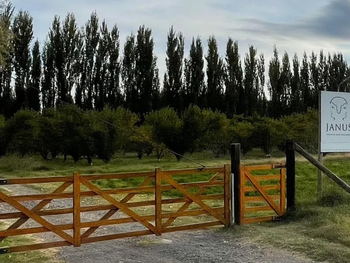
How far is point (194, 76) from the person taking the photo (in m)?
57.3

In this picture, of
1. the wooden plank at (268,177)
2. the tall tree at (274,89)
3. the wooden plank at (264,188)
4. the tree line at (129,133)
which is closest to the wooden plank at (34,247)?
the wooden plank at (264,188)

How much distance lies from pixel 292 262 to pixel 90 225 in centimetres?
320

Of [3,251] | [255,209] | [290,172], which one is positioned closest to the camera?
[3,251]

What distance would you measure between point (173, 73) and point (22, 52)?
57.8ft

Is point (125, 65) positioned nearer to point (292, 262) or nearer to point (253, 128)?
point (253, 128)

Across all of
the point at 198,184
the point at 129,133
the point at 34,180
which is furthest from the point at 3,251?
the point at 129,133

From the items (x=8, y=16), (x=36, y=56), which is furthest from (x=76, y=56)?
(x=8, y=16)

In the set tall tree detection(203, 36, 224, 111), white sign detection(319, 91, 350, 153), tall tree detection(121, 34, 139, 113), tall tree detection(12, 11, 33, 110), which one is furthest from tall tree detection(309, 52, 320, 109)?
white sign detection(319, 91, 350, 153)

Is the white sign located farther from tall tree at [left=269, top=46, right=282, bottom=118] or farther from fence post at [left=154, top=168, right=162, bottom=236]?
tall tree at [left=269, top=46, right=282, bottom=118]

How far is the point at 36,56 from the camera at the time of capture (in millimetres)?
50562

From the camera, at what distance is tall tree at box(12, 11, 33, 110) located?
46844 millimetres

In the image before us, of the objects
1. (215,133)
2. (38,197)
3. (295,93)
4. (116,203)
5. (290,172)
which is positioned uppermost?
(295,93)

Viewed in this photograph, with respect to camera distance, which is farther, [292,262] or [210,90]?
[210,90]

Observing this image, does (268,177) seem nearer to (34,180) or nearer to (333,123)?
(333,123)
